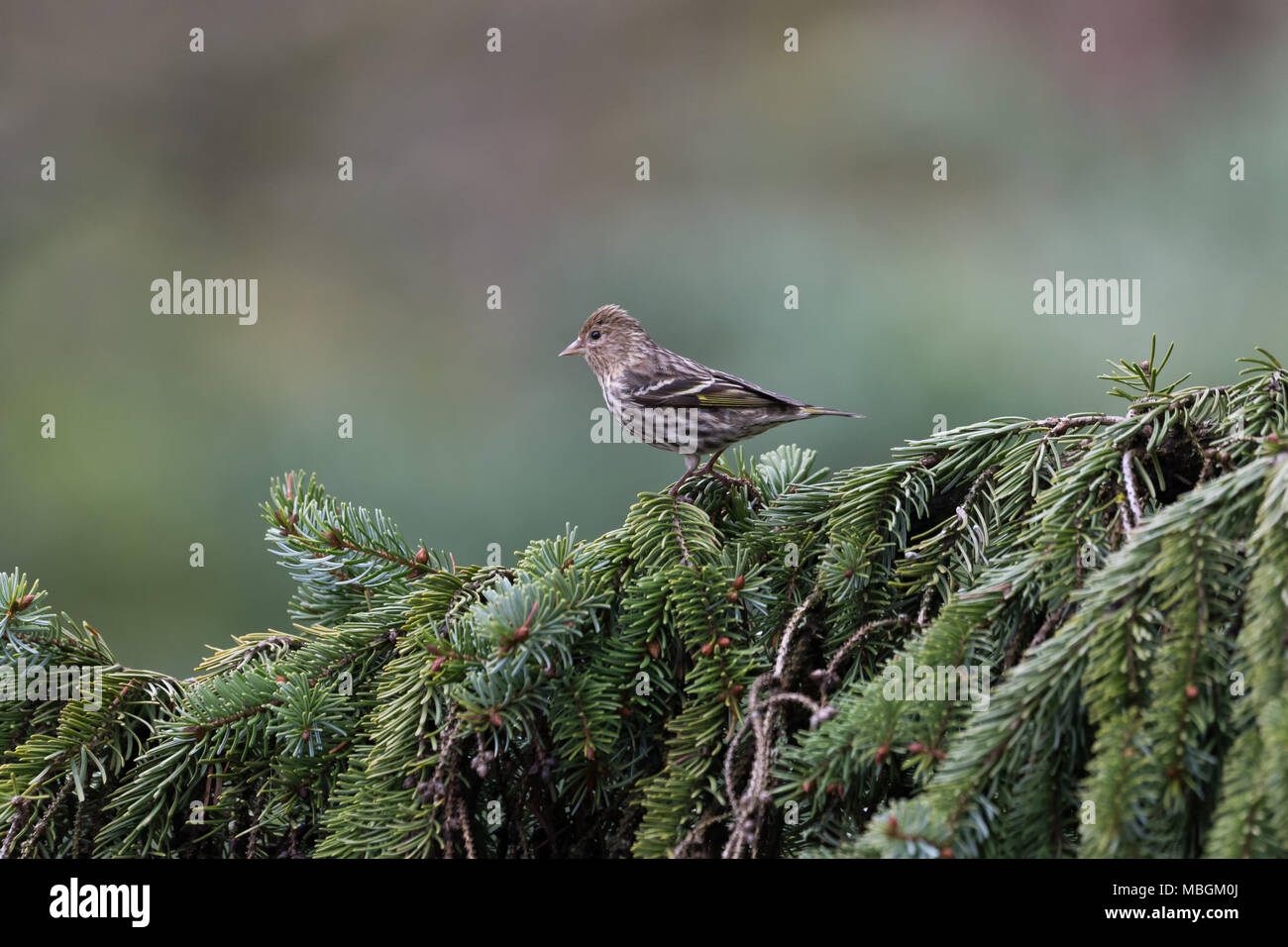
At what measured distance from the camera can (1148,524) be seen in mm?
1020

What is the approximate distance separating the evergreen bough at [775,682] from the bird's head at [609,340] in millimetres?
1351

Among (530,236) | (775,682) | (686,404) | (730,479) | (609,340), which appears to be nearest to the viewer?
(775,682)

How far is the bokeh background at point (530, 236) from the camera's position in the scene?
3824 millimetres

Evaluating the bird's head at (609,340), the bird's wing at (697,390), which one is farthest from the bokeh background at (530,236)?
the bird's wing at (697,390)

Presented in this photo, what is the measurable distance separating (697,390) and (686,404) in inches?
2.5

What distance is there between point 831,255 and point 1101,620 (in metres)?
3.37

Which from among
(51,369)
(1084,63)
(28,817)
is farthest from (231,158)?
(28,817)

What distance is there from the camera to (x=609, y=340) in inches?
121

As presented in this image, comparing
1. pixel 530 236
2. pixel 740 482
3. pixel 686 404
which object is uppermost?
pixel 530 236

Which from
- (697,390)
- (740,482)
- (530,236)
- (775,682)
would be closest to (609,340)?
(697,390)

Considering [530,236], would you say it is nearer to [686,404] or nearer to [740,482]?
[686,404]

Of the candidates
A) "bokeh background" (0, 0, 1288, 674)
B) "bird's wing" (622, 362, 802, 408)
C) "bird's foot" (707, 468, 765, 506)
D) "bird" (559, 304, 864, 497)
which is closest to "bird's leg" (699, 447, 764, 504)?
"bird's foot" (707, 468, 765, 506)

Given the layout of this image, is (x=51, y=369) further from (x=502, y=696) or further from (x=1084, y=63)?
(x=1084, y=63)

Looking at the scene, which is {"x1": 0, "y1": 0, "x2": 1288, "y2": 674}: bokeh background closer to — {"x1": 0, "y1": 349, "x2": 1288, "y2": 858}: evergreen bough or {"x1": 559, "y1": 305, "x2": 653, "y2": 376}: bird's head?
{"x1": 559, "y1": 305, "x2": 653, "y2": 376}: bird's head
